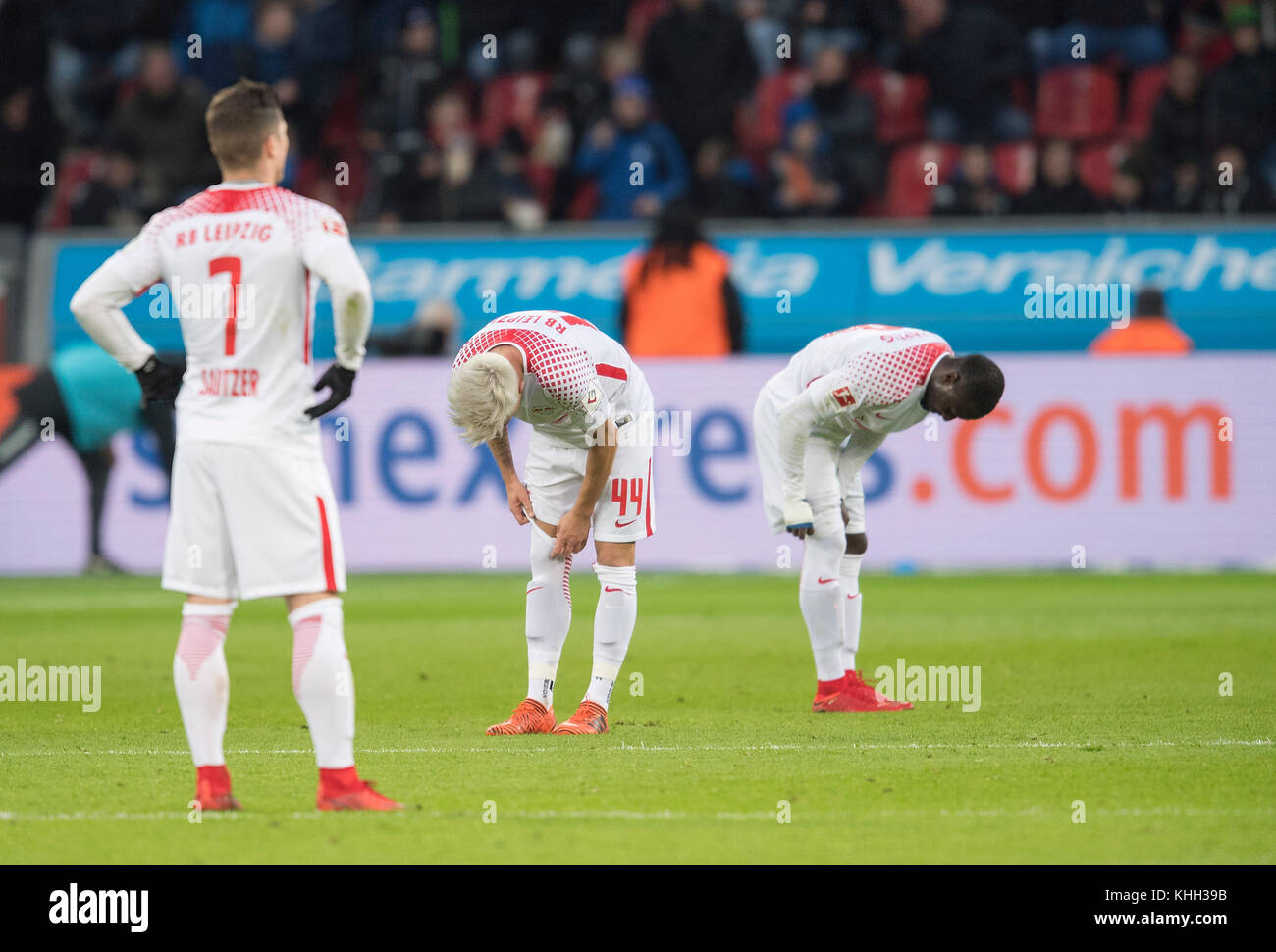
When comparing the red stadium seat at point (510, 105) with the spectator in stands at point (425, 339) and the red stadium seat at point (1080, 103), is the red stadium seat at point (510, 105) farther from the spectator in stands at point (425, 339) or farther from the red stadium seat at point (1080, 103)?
the red stadium seat at point (1080, 103)

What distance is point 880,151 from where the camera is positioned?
2075cm

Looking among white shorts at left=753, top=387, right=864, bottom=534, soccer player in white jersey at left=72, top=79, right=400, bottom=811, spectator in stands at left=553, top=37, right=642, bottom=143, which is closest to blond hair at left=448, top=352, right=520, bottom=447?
soccer player in white jersey at left=72, top=79, right=400, bottom=811

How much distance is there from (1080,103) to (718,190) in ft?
13.3

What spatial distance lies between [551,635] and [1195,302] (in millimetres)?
11855

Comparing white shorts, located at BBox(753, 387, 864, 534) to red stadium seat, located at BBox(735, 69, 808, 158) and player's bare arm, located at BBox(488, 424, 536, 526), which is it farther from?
red stadium seat, located at BBox(735, 69, 808, 158)

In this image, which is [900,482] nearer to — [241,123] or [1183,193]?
[1183,193]

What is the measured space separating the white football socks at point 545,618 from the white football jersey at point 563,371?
487 mm

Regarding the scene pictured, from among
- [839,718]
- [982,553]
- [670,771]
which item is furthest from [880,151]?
[670,771]

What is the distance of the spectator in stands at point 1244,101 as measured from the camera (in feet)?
65.8

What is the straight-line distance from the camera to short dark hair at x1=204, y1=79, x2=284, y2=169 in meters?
6.14

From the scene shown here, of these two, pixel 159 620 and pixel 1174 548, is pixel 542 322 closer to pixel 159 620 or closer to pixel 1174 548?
pixel 159 620

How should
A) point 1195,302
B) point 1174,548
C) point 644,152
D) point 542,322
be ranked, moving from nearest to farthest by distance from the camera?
1. point 542,322
2. point 1174,548
3. point 1195,302
4. point 644,152

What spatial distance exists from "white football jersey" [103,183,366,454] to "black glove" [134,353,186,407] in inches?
4.1

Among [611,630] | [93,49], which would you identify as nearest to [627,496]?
[611,630]
